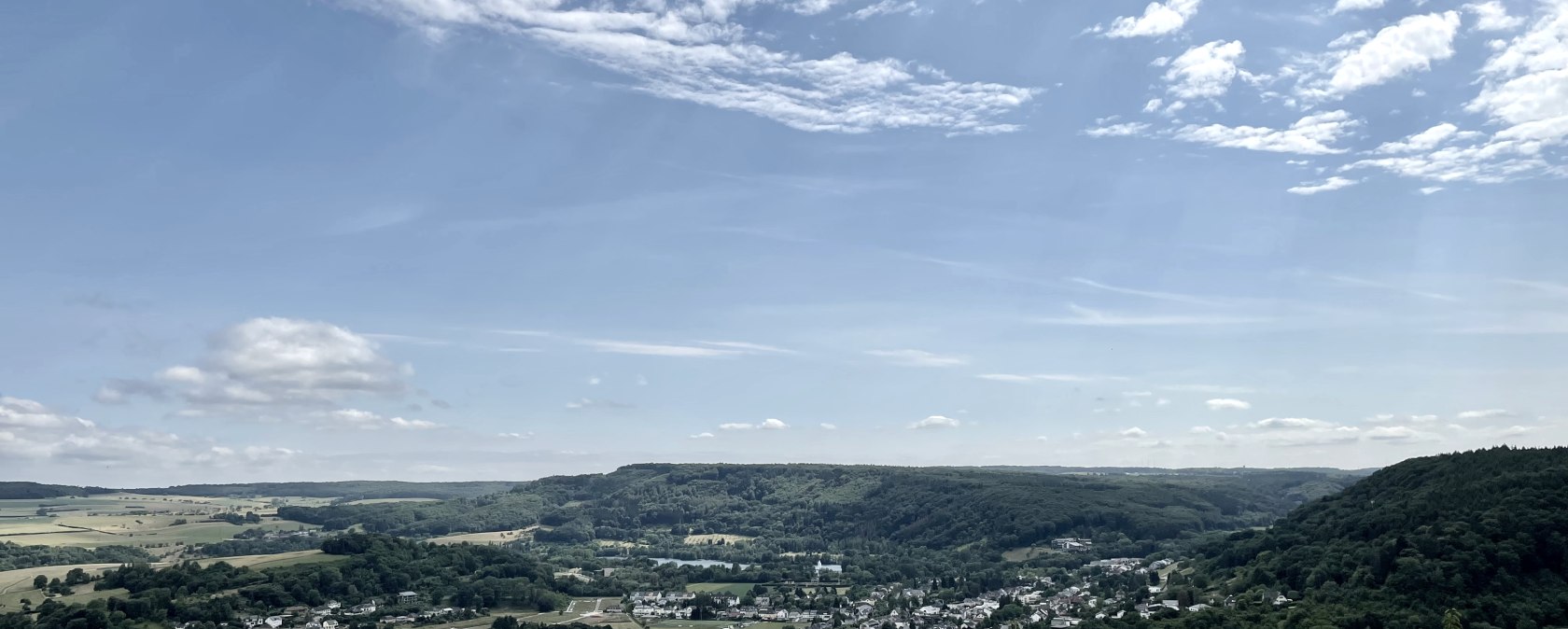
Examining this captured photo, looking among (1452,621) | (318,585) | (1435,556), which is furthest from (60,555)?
(1452,621)

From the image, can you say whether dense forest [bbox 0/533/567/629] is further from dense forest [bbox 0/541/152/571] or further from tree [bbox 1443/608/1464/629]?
tree [bbox 1443/608/1464/629]

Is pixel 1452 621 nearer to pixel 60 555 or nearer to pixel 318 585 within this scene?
pixel 318 585

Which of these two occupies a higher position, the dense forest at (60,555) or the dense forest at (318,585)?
the dense forest at (60,555)

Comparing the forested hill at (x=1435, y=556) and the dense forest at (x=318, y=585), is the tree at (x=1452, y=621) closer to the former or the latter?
the forested hill at (x=1435, y=556)

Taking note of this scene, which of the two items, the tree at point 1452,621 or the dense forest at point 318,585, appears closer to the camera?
the tree at point 1452,621

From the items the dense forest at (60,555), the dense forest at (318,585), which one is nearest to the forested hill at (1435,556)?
the dense forest at (318,585)

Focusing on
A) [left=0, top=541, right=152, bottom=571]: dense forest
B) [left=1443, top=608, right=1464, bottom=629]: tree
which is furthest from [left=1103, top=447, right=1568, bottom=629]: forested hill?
[left=0, top=541, right=152, bottom=571]: dense forest
